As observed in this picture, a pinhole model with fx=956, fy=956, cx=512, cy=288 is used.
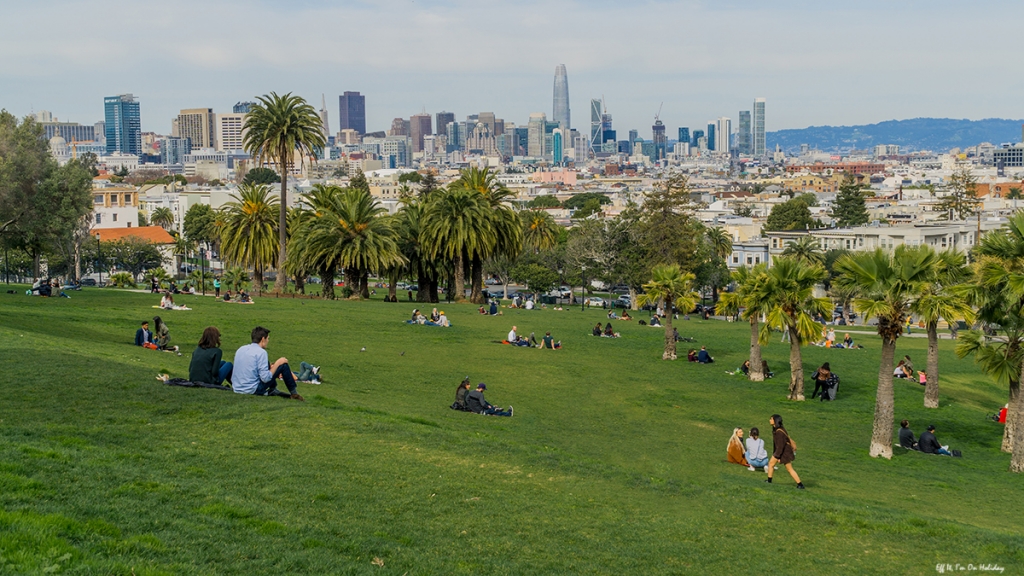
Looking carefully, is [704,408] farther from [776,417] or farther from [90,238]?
[90,238]

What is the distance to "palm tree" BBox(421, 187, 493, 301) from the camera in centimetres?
5200

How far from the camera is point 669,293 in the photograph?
34.4 metres

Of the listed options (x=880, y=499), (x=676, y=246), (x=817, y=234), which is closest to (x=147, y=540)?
(x=880, y=499)

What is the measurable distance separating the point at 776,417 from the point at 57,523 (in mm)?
12594

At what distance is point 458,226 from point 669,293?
19837 millimetres

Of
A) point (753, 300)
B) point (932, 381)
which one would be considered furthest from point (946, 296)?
point (753, 300)

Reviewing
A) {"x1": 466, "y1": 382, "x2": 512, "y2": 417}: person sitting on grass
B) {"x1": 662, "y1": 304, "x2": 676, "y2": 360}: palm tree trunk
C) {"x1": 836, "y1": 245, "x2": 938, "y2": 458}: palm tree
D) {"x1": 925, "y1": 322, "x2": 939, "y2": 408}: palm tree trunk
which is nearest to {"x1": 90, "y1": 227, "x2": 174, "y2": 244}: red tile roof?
{"x1": 662, "y1": 304, "x2": 676, "y2": 360}: palm tree trunk

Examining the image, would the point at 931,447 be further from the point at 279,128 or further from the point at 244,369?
the point at 279,128

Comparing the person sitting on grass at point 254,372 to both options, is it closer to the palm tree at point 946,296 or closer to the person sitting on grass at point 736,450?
the person sitting on grass at point 736,450

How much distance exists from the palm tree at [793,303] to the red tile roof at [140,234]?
87640 millimetres

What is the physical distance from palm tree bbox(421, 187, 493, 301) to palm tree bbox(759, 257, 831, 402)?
2499cm

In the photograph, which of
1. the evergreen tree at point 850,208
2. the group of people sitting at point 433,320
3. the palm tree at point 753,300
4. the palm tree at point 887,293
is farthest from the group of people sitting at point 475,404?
the evergreen tree at point 850,208

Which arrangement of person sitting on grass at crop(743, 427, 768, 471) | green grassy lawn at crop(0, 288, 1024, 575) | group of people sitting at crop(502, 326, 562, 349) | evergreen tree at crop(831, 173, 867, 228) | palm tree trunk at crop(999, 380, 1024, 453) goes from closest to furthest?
green grassy lawn at crop(0, 288, 1024, 575), person sitting on grass at crop(743, 427, 768, 471), palm tree trunk at crop(999, 380, 1024, 453), group of people sitting at crop(502, 326, 562, 349), evergreen tree at crop(831, 173, 867, 228)

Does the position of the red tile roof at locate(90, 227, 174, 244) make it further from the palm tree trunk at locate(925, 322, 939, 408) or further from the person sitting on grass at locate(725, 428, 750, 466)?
the person sitting on grass at locate(725, 428, 750, 466)
